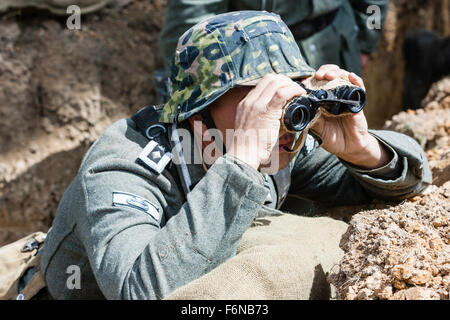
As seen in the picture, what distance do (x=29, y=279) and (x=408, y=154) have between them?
62.1 inches

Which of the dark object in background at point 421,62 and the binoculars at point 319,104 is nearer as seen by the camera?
the binoculars at point 319,104

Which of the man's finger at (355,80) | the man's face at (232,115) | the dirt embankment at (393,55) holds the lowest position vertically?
the dirt embankment at (393,55)

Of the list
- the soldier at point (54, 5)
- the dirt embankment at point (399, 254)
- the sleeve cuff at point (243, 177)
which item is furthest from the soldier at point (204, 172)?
the soldier at point (54, 5)

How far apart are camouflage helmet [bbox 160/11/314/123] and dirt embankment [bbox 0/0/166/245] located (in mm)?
2718

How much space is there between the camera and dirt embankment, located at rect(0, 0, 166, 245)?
15.1ft

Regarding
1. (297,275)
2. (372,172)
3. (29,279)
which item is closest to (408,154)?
(372,172)

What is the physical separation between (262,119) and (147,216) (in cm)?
49

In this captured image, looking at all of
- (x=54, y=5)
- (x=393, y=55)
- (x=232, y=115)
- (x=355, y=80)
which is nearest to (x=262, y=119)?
(x=232, y=115)

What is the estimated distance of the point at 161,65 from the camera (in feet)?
17.4

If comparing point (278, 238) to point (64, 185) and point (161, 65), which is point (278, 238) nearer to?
point (64, 185)

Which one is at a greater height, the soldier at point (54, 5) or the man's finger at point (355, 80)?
the man's finger at point (355, 80)

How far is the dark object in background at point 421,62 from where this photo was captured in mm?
7123

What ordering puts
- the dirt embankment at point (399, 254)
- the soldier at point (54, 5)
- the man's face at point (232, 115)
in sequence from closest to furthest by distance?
the dirt embankment at point (399, 254) < the man's face at point (232, 115) < the soldier at point (54, 5)

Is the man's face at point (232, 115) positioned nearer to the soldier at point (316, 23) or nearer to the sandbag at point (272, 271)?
the sandbag at point (272, 271)
